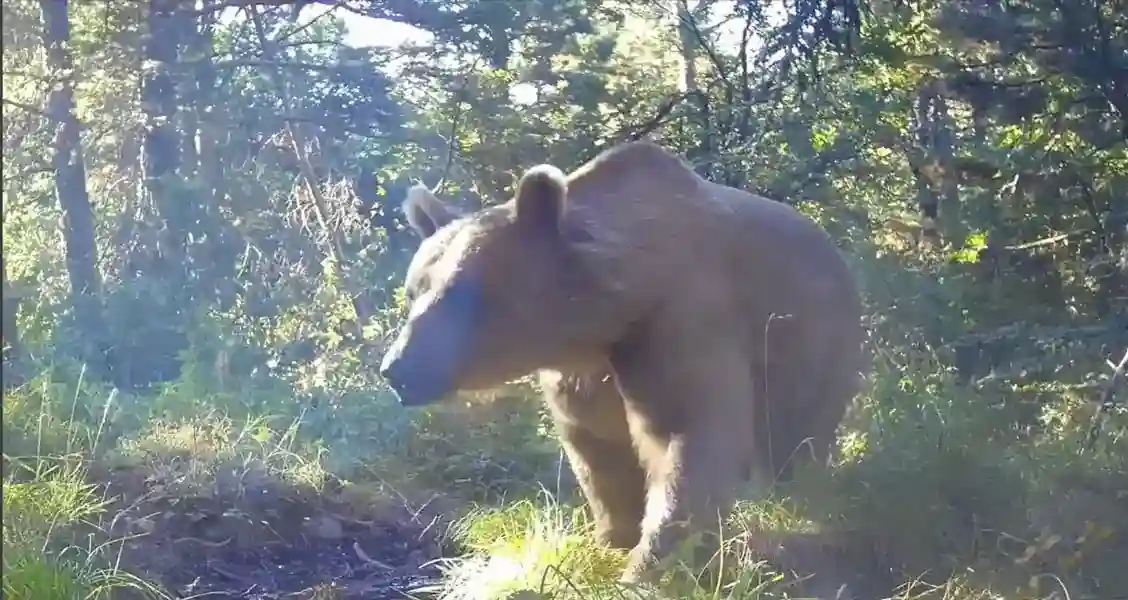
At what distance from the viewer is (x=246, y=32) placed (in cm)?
582

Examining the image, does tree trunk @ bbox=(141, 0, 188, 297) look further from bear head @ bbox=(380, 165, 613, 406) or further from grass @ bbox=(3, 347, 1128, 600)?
bear head @ bbox=(380, 165, 613, 406)

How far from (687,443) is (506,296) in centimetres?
58

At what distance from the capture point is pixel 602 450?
3508 millimetres

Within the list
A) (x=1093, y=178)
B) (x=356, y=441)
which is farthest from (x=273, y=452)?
(x=1093, y=178)

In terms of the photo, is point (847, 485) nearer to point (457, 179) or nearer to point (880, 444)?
point (880, 444)

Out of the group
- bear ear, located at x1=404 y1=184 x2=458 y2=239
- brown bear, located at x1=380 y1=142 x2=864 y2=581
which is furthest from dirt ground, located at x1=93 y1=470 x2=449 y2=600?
bear ear, located at x1=404 y1=184 x2=458 y2=239

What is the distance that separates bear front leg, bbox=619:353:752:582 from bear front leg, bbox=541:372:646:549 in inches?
5.3

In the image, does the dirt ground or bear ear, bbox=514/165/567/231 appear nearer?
bear ear, bbox=514/165/567/231

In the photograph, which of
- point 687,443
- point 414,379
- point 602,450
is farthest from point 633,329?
point 414,379

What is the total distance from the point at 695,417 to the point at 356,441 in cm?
204

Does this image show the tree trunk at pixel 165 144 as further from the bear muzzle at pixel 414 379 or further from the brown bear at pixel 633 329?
the bear muzzle at pixel 414 379

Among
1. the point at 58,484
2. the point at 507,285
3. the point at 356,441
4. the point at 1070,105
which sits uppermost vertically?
the point at 1070,105

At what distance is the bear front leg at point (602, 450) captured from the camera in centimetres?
336

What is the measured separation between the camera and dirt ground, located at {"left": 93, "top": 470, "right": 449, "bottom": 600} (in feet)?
10.7
